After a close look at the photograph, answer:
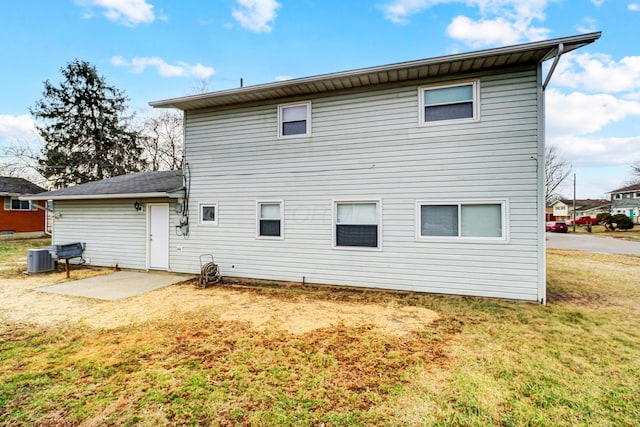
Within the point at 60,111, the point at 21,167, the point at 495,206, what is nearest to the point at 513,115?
the point at 495,206

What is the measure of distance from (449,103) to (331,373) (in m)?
5.72

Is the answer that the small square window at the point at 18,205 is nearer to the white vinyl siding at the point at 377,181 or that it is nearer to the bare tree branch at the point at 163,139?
the bare tree branch at the point at 163,139

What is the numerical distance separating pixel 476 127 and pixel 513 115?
68cm

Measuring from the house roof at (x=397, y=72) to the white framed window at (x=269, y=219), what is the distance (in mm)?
2766

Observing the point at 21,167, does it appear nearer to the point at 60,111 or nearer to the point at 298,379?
the point at 60,111

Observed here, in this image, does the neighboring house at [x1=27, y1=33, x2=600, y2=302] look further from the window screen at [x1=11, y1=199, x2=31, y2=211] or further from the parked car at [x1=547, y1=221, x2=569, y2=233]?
the parked car at [x1=547, y1=221, x2=569, y2=233]

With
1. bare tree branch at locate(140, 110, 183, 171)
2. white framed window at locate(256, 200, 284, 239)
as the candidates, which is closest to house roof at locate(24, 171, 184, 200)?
white framed window at locate(256, 200, 284, 239)

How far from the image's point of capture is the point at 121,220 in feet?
29.7

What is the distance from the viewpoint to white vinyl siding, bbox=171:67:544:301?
570 cm

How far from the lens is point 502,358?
350cm

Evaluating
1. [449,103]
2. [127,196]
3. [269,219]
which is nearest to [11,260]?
[127,196]

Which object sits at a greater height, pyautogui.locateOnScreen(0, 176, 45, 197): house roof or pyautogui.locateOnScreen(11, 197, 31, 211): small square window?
pyautogui.locateOnScreen(0, 176, 45, 197): house roof

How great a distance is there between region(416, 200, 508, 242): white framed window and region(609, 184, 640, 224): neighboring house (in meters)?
47.4

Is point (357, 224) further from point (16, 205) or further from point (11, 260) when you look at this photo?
point (16, 205)
